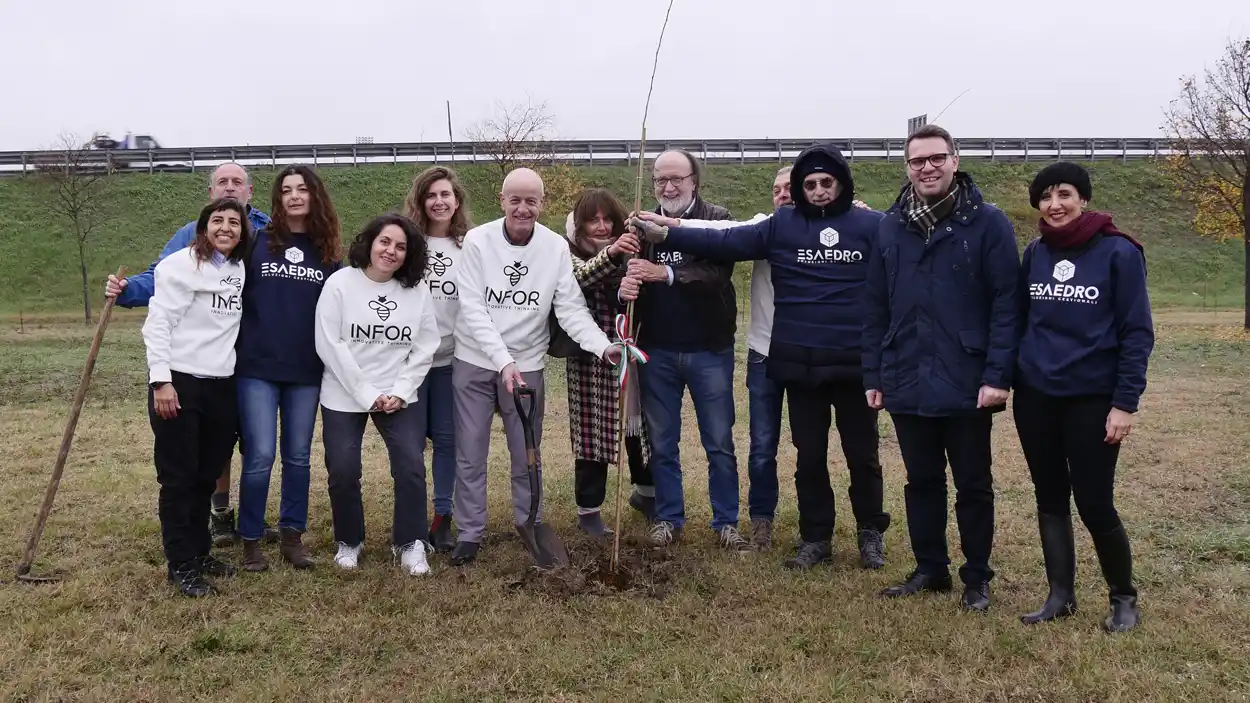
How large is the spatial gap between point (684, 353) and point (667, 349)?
101 mm

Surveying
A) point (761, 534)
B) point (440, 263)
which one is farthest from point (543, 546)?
point (440, 263)

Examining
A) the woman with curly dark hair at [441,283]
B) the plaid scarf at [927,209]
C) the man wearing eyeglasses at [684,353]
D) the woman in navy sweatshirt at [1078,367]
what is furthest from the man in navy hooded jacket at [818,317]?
the woman with curly dark hair at [441,283]

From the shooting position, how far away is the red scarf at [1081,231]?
11.8 ft

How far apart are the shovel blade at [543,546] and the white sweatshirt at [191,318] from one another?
1.74m

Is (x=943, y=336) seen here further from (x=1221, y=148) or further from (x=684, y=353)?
(x=1221, y=148)

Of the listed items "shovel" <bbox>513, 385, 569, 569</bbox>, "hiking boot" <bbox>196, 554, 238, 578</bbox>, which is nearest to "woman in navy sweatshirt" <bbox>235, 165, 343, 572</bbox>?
"hiking boot" <bbox>196, 554, 238, 578</bbox>

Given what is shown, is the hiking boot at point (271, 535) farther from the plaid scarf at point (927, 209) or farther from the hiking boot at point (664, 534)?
the plaid scarf at point (927, 209)

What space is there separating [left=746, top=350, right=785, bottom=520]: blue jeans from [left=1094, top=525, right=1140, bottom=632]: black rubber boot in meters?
1.77

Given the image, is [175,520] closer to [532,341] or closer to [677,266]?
[532,341]

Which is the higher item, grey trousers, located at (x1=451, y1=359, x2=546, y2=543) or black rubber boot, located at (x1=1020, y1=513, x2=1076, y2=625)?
grey trousers, located at (x1=451, y1=359, x2=546, y2=543)

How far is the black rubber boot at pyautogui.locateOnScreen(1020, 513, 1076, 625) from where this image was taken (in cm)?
388

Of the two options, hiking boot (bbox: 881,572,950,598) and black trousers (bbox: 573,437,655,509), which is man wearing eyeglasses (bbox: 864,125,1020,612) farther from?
black trousers (bbox: 573,437,655,509)

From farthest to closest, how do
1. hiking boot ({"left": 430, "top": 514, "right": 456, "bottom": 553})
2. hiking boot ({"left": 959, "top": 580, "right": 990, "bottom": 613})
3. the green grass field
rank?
hiking boot ({"left": 430, "top": 514, "right": 456, "bottom": 553}) → hiking boot ({"left": 959, "top": 580, "right": 990, "bottom": 613}) → the green grass field

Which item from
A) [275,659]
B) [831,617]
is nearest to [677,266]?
[831,617]
